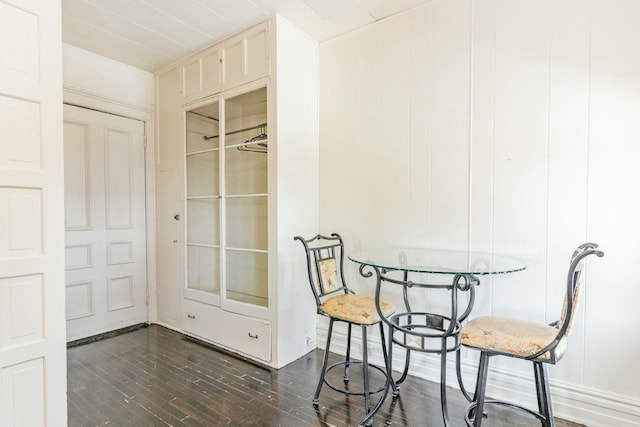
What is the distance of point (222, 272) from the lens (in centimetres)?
301

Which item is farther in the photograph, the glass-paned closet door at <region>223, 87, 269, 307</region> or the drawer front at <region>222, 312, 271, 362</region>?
the glass-paned closet door at <region>223, 87, 269, 307</region>

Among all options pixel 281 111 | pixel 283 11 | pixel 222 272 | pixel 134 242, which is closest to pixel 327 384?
pixel 222 272

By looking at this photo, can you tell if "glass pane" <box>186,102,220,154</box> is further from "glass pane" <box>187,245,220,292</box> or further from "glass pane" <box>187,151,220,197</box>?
"glass pane" <box>187,245,220,292</box>

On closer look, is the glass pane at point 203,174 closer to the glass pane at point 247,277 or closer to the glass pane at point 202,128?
the glass pane at point 202,128

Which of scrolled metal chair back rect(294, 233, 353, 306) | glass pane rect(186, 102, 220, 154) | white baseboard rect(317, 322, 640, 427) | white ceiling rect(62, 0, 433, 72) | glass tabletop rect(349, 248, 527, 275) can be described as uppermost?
white ceiling rect(62, 0, 433, 72)

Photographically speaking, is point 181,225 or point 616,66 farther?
→ point 181,225

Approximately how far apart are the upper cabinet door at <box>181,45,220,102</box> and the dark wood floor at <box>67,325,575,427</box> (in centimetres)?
243

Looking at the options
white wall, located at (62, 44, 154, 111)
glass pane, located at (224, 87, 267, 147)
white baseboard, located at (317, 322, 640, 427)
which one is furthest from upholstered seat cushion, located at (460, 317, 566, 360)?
white wall, located at (62, 44, 154, 111)

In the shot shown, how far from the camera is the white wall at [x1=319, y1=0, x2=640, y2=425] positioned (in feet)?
6.03

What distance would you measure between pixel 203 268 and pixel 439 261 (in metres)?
2.32

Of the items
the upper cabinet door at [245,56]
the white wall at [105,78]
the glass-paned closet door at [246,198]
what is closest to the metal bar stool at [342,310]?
the glass-paned closet door at [246,198]

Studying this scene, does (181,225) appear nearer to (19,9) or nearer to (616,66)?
(19,9)

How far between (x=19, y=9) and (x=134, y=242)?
8.37 feet

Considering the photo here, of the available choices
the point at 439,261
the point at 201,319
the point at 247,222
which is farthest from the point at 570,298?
the point at 201,319
